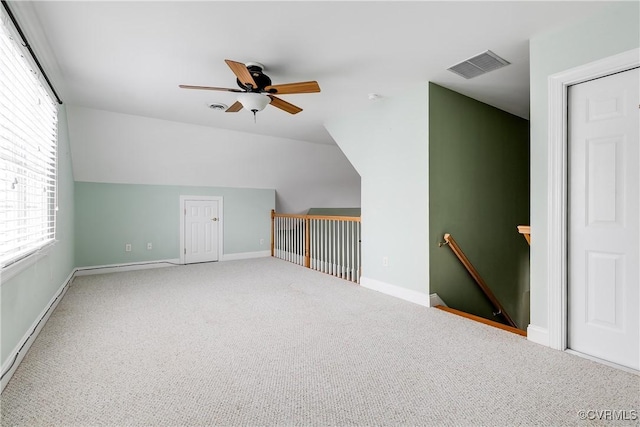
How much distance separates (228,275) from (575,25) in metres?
4.71

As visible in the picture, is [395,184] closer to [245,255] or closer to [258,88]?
[258,88]

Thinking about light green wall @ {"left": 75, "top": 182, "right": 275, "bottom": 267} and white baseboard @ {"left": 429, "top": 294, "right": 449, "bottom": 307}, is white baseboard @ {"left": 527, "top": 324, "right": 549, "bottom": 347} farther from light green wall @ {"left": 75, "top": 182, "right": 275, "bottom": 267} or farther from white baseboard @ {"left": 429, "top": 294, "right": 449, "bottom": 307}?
light green wall @ {"left": 75, "top": 182, "right": 275, "bottom": 267}

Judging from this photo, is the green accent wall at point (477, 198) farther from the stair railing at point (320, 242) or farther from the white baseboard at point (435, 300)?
the stair railing at point (320, 242)

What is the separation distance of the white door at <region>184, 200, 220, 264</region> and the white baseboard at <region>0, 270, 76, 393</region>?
231 cm

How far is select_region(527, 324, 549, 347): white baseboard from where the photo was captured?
2.32 meters

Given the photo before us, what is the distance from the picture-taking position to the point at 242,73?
2367 mm

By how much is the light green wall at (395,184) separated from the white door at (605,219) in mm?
1271

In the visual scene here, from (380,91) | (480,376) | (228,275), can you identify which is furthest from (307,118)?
(480,376)

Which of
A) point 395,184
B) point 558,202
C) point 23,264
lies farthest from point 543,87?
point 23,264

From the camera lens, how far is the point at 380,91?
350cm

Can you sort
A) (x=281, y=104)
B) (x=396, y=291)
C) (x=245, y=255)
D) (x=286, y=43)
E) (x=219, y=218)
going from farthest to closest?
1. (x=245, y=255)
2. (x=219, y=218)
3. (x=396, y=291)
4. (x=281, y=104)
5. (x=286, y=43)

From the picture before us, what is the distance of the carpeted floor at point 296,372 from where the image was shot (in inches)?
61.4

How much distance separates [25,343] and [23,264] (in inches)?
22.8

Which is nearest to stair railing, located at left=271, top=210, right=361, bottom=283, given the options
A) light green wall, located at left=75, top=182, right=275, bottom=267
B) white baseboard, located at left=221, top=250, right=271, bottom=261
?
white baseboard, located at left=221, top=250, right=271, bottom=261
